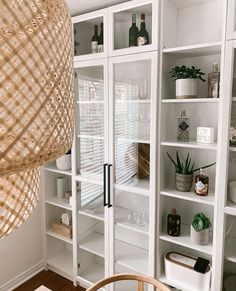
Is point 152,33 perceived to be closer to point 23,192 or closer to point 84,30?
point 84,30

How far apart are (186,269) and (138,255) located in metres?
0.45

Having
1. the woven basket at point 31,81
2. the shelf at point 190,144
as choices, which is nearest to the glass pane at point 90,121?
the shelf at point 190,144

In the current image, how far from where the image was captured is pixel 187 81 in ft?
5.94

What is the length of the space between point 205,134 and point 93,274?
1.76 meters

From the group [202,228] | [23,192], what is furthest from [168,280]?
[23,192]

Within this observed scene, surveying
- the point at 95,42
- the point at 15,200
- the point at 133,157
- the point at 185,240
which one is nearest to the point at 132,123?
the point at 133,157

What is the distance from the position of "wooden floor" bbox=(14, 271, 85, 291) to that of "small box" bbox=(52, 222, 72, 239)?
1.50 feet

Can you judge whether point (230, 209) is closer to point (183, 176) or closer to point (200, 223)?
point (200, 223)

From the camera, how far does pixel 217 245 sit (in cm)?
170

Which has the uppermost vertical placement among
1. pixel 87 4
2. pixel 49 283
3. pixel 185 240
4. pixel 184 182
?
pixel 87 4

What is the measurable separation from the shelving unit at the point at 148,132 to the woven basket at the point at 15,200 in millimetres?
1352

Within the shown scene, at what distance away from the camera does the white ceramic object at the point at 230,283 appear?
5.87ft

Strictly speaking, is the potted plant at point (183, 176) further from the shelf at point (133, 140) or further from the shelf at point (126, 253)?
the shelf at point (126, 253)

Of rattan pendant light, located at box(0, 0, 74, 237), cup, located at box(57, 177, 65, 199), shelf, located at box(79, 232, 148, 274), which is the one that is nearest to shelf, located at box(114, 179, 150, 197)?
shelf, located at box(79, 232, 148, 274)
